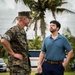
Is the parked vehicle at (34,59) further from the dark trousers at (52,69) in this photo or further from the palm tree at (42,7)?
the dark trousers at (52,69)

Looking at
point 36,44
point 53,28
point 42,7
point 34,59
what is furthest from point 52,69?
point 36,44

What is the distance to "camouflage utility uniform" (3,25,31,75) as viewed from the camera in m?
6.88

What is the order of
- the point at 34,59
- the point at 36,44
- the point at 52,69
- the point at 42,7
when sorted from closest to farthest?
the point at 52,69 → the point at 34,59 → the point at 42,7 → the point at 36,44

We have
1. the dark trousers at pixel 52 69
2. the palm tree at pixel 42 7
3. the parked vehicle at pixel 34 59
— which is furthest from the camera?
the palm tree at pixel 42 7

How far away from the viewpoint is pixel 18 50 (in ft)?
22.7

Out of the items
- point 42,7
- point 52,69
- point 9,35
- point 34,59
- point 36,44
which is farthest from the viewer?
point 36,44

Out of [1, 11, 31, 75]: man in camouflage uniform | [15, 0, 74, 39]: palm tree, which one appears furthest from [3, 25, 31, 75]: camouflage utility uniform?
[15, 0, 74, 39]: palm tree

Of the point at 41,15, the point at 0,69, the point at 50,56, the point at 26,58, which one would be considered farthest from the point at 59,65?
the point at 41,15

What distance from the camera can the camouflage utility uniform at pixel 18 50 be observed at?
6.88 metres

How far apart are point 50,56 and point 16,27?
127cm

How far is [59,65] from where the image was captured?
25.9ft

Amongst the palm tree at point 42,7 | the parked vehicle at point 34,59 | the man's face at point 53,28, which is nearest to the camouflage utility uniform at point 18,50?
the man's face at point 53,28

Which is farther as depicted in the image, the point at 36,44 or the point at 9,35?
the point at 36,44

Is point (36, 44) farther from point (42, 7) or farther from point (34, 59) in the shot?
point (34, 59)
